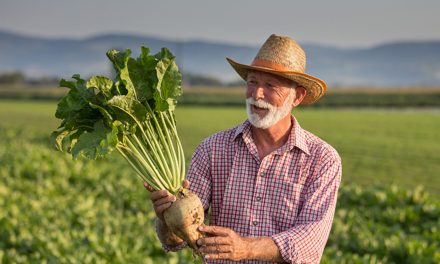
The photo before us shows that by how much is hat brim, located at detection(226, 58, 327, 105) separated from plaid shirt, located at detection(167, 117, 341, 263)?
0.72 ft

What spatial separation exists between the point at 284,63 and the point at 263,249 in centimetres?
99

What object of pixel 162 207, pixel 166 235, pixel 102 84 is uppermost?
pixel 102 84

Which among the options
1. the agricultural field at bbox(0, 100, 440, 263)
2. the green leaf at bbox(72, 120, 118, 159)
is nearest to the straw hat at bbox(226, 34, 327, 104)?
the green leaf at bbox(72, 120, 118, 159)

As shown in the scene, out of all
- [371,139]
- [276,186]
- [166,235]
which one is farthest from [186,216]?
[371,139]

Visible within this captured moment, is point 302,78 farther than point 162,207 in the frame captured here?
Yes

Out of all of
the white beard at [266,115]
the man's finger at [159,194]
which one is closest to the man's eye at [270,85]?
the white beard at [266,115]

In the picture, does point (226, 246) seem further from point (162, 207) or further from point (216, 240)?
point (162, 207)

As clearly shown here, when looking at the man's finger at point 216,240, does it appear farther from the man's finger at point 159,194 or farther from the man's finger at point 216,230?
the man's finger at point 159,194

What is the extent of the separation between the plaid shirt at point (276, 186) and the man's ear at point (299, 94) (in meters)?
0.11

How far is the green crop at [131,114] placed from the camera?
11.4 ft

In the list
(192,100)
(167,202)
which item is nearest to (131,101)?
(167,202)

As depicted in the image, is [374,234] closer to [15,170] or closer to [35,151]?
[15,170]

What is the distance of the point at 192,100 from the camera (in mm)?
65688

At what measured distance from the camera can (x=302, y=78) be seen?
3.66m
